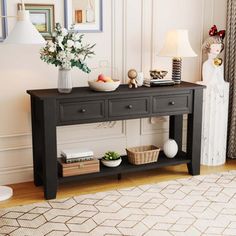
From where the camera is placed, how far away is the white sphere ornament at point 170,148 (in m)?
4.05

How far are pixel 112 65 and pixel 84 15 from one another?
0.53 m

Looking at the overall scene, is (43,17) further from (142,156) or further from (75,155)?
(142,156)

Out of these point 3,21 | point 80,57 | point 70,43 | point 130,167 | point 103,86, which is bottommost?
point 130,167

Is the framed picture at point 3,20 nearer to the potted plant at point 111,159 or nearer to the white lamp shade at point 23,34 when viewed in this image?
the white lamp shade at point 23,34

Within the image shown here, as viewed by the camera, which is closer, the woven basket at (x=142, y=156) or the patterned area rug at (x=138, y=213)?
the patterned area rug at (x=138, y=213)

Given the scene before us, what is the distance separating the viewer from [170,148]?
13.3 feet

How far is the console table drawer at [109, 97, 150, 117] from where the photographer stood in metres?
3.59

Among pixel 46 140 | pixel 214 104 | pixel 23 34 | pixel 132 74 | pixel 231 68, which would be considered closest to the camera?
pixel 23 34

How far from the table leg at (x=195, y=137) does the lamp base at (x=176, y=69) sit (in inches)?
10.9

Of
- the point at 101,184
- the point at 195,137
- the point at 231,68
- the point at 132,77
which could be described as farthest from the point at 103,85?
the point at 231,68

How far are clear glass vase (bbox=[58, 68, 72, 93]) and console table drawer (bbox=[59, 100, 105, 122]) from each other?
0.46ft

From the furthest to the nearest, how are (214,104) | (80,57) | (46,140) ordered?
1. (214,104)
2. (80,57)
3. (46,140)

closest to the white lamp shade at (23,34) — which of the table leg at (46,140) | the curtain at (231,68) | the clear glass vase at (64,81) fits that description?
the clear glass vase at (64,81)

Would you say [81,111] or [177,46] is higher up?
[177,46]
